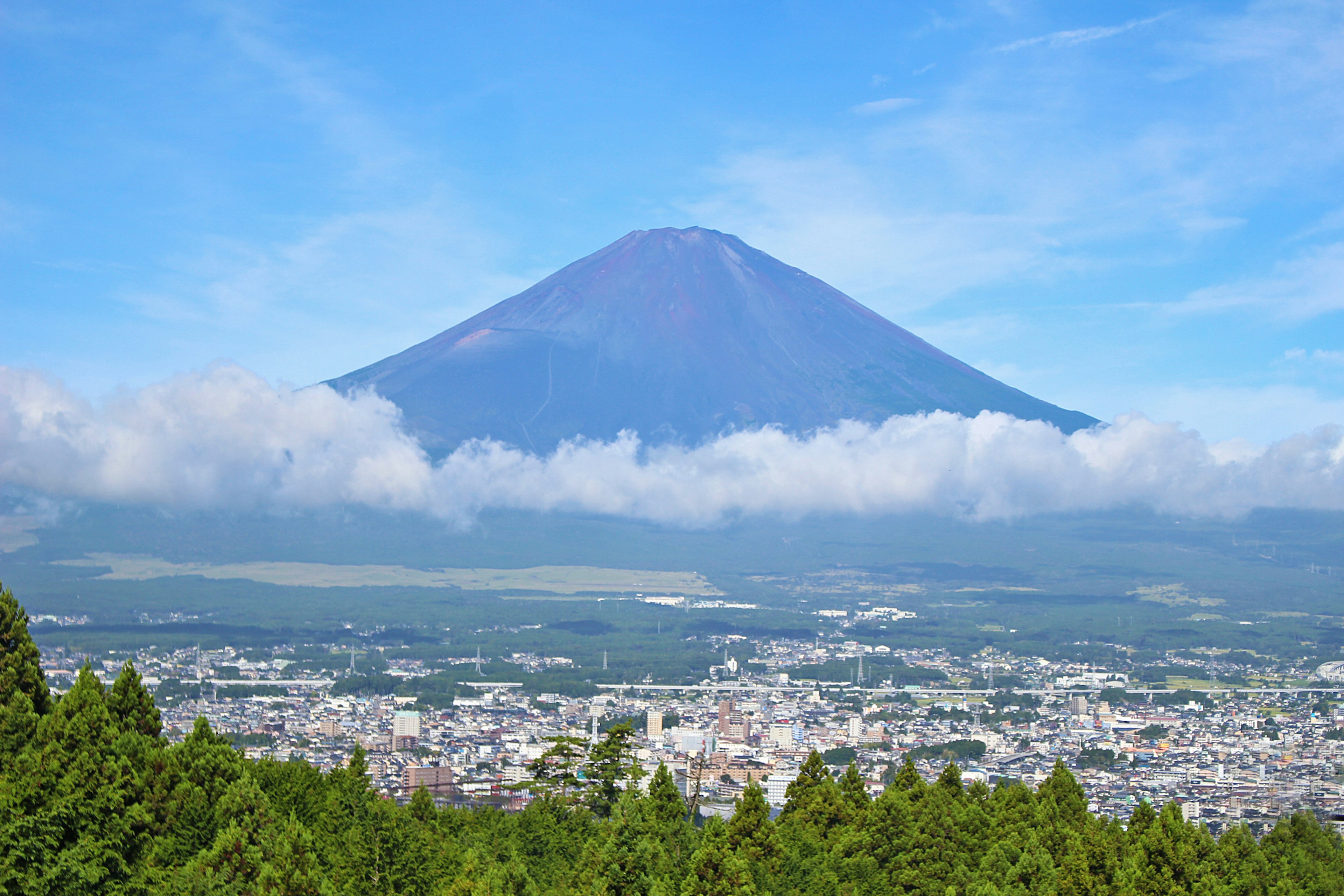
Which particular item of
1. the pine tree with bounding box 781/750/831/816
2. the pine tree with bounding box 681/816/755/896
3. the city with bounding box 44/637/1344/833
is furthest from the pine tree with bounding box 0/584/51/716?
the pine tree with bounding box 781/750/831/816

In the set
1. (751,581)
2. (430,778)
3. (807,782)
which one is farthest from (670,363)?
(807,782)

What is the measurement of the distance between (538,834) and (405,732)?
26.8 metres

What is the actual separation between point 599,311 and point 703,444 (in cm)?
2598

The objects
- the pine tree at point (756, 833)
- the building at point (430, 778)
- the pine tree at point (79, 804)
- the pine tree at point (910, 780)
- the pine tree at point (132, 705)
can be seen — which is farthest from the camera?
the building at point (430, 778)

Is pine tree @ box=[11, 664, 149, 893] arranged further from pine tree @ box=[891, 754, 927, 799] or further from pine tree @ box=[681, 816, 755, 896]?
pine tree @ box=[891, 754, 927, 799]

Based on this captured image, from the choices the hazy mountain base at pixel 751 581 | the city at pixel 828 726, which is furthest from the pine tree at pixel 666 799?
the hazy mountain base at pixel 751 581

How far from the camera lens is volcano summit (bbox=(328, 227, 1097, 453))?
171875mm

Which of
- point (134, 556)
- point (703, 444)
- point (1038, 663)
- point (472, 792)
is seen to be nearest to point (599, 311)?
point (703, 444)

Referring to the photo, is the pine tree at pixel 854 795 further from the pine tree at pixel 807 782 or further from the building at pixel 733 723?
the building at pixel 733 723

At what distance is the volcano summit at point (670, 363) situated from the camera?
564 ft

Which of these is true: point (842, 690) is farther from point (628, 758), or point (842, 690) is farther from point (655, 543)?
point (655, 543)

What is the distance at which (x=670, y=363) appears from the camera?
18425 centimetres

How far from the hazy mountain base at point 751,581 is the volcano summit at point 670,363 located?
13.9m

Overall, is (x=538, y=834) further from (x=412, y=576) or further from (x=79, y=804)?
(x=412, y=576)
